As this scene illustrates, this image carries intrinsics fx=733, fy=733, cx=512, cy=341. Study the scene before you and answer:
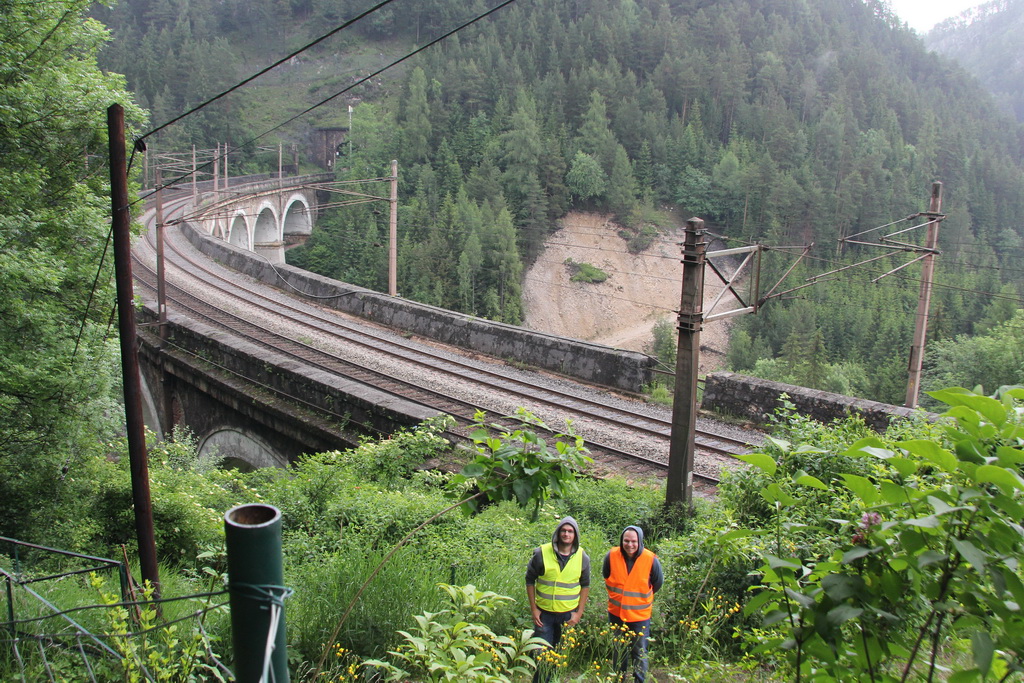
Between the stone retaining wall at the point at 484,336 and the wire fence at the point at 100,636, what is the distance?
33.6 ft

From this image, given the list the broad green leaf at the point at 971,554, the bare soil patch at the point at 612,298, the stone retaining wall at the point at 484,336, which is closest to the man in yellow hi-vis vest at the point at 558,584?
the broad green leaf at the point at 971,554

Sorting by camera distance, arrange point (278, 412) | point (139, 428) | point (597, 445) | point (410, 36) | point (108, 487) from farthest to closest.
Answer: point (410, 36), point (278, 412), point (597, 445), point (108, 487), point (139, 428)

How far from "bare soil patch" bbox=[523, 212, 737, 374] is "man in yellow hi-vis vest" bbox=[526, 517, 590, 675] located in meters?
41.1

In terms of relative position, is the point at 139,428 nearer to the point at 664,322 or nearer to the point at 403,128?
the point at 664,322

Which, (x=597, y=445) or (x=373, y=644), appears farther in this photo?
(x=597, y=445)

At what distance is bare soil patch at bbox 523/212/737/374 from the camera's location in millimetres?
47812

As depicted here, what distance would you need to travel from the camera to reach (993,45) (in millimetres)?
136250

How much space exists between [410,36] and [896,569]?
324 feet

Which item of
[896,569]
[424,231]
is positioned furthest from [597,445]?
[424,231]

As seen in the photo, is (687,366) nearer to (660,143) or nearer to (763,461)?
(763,461)

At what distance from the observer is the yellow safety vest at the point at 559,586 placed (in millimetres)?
4414

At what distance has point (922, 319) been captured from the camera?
42.9ft

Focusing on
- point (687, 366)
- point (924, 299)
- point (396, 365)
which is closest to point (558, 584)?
point (687, 366)

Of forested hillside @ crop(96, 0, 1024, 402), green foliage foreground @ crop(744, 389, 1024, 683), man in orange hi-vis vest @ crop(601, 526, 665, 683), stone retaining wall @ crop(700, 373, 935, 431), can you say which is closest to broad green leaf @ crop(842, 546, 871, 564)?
green foliage foreground @ crop(744, 389, 1024, 683)
